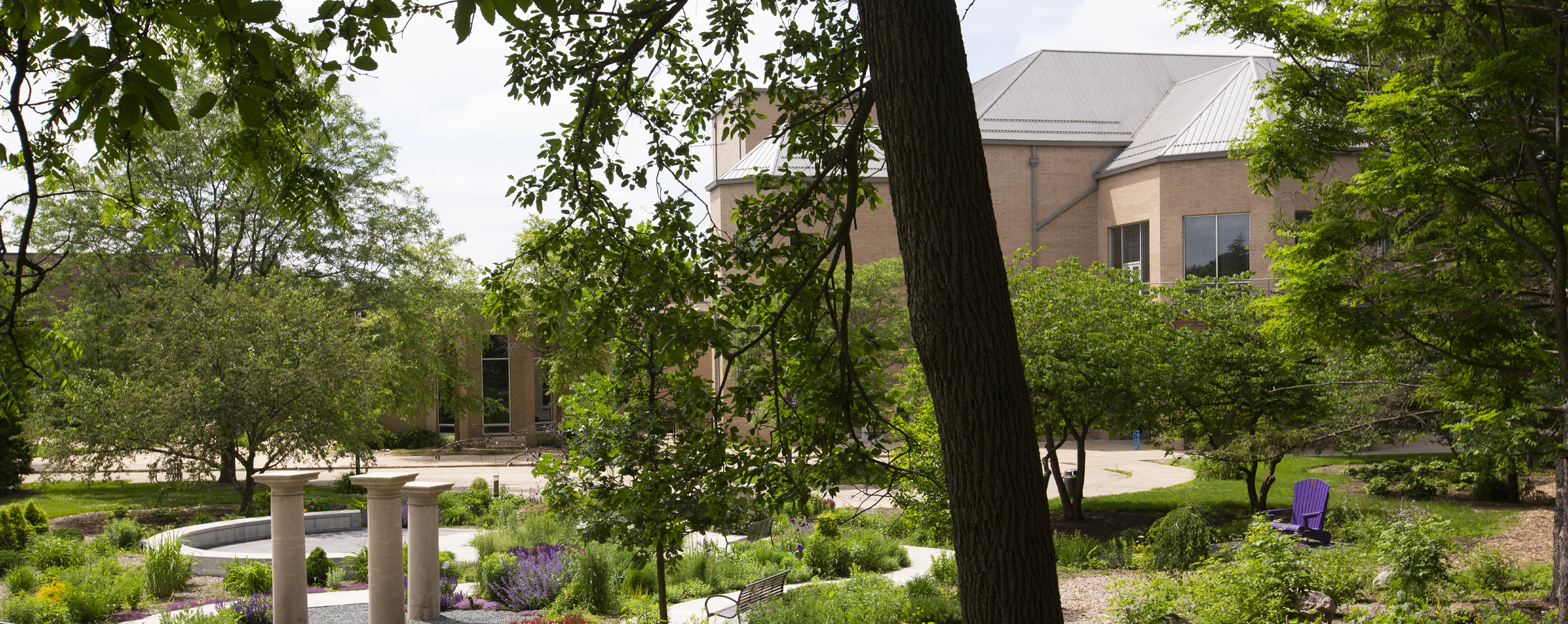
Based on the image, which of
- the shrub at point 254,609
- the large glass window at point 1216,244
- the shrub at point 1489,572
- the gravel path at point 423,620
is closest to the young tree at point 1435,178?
the shrub at point 1489,572

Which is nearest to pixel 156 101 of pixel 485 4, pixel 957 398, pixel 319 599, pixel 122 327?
pixel 485 4

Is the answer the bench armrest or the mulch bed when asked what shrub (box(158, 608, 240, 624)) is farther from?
the mulch bed

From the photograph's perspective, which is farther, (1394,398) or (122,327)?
(122,327)

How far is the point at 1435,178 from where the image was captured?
8461mm

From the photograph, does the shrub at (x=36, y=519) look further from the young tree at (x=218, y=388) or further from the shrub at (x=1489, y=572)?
the shrub at (x=1489, y=572)

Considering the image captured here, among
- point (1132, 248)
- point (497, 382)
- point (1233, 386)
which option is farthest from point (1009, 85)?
point (497, 382)

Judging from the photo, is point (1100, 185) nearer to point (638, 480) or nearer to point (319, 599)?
point (319, 599)

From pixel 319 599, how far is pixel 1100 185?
3309 centimetres

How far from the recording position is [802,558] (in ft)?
46.3

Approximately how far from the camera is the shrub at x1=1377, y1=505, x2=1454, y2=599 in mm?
9086

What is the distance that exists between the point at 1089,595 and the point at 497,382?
37.3 meters

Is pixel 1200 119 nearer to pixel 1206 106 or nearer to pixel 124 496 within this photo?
pixel 1206 106

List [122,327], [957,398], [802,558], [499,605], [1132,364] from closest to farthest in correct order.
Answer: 1. [957,398]
2. [499,605]
3. [802,558]
4. [1132,364]
5. [122,327]

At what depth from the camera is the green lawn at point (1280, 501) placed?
1667 cm
